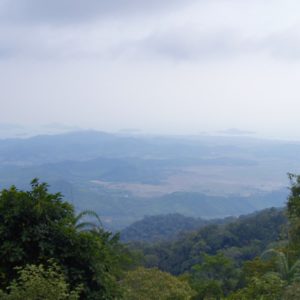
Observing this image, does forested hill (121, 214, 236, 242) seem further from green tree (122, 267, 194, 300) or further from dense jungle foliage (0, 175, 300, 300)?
dense jungle foliage (0, 175, 300, 300)

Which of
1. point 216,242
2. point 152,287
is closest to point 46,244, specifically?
point 152,287

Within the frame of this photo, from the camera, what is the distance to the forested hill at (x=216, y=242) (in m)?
44.2

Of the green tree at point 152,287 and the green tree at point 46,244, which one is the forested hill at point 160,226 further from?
the green tree at point 46,244

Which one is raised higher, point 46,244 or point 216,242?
point 46,244

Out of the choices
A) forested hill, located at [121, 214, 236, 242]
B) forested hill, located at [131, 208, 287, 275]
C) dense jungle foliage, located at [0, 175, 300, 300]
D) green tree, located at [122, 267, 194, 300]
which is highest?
dense jungle foliage, located at [0, 175, 300, 300]

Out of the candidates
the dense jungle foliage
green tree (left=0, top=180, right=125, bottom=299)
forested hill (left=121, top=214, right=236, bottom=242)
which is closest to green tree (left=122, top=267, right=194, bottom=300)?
the dense jungle foliage

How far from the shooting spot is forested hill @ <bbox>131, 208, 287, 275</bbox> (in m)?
44.2

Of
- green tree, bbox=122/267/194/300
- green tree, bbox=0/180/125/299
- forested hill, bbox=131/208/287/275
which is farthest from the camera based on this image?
forested hill, bbox=131/208/287/275

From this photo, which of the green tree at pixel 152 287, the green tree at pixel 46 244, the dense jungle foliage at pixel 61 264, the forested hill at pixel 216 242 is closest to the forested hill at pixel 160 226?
the forested hill at pixel 216 242

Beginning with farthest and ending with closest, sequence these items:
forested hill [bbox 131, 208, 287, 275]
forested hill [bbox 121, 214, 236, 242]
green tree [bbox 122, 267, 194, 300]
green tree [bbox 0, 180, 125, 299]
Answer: forested hill [bbox 121, 214, 236, 242]
forested hill [bbox 131, 208, 287, 275]
green tree [bbox 122, 267, 194, 300]
green tree [bbox 0, 180, 125, 299]

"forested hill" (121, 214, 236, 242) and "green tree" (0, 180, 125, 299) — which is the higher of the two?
"green tree" (0, 180, 125, 299)

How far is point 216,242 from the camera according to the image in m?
49.3

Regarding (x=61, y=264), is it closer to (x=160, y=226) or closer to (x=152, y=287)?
(x=152, y=287)

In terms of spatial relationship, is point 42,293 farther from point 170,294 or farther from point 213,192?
point 213,192
